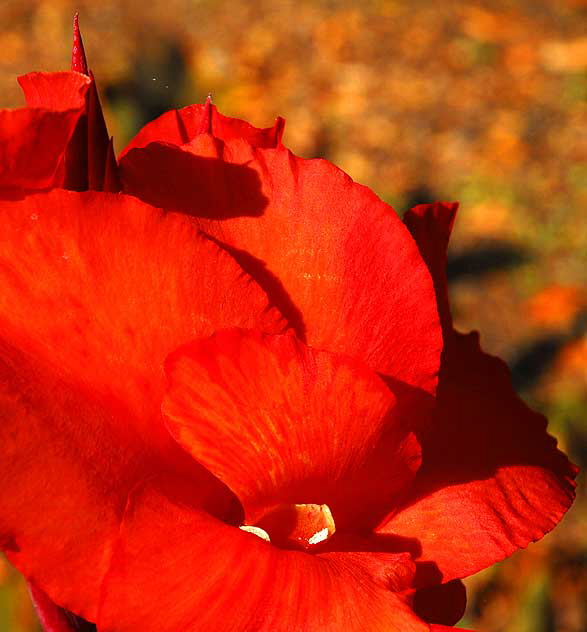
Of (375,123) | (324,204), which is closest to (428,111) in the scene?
(375,123)

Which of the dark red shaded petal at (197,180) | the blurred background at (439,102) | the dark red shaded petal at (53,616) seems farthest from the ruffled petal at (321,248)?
the blurred background at (439,102)

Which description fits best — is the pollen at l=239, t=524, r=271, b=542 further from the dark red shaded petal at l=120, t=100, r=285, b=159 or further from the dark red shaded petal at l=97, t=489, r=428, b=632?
the dark red shaded petal at l=120, t=100, r=285, b=159

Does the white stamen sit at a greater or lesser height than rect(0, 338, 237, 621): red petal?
lesser

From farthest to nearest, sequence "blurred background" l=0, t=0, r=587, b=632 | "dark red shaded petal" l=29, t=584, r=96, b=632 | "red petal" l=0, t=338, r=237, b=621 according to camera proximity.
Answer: "blurred background" l=0, t=0, r=587, b=632 → "dark red shaded petal" l=29, t=584, r=96, b=632 → "red petal" l=0, t=338, r=237, b=621

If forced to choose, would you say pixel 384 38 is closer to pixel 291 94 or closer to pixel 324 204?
pixel 291 94

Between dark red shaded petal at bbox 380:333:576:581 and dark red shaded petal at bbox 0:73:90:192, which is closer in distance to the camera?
dark red shaded petal at bbox 0:73:90:192

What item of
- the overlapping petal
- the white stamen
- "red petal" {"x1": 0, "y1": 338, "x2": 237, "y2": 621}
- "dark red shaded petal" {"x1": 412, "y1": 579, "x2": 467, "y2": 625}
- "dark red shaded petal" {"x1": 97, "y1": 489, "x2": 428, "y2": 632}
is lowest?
"dark red shaded petal" {"x1": 412, "y1": 579, "x2": 467, "y2": 625}

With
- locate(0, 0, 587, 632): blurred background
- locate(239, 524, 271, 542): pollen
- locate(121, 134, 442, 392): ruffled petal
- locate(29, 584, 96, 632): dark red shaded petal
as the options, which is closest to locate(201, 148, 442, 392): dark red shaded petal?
locate(121, 134, 442, 392): ruffled petal
